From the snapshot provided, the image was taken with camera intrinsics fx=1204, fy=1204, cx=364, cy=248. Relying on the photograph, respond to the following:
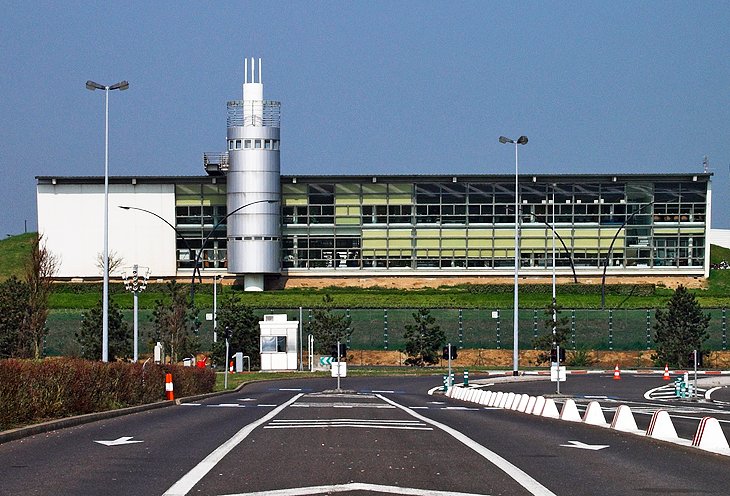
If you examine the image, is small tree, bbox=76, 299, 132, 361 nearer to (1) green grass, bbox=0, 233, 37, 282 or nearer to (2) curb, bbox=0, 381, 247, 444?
(2) curb, bbox=0, 381, 247, 444

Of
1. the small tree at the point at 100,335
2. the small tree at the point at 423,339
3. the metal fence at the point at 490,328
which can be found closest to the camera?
the small tree at the point at 100,335

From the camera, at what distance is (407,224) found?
107 m

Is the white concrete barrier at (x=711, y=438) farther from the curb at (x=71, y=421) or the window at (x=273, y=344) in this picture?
the window at (x=273, y=344)

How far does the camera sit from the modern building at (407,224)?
4122 inches

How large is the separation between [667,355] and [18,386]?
187 feet

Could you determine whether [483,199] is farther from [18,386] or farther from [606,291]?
[18,386]

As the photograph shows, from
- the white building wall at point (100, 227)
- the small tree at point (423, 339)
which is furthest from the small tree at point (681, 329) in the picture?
the white building wall at point (100, 227)

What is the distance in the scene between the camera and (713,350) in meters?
76.4

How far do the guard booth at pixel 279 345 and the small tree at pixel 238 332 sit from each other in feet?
4.68

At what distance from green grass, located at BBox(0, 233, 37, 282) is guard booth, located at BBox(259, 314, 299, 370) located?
4563 cm

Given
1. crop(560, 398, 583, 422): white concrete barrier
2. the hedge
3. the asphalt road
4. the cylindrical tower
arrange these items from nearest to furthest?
the asphalt road
the hedge
crop(560, 398, 583, 422): white concrete barrier
the cylindrical tower

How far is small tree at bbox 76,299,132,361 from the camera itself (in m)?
70.2

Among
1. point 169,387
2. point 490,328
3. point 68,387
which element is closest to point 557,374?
point 169,387

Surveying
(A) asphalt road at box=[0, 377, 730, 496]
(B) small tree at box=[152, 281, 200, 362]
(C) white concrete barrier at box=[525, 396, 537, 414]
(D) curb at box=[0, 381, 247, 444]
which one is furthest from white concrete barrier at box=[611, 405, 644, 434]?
(B) small tree at box=[152, 281, 200, 362]
